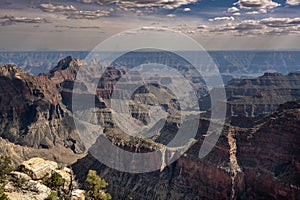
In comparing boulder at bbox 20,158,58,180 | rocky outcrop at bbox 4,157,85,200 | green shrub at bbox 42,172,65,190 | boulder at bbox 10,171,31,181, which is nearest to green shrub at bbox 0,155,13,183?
rocky outcrop at bbox 4,157,85,200

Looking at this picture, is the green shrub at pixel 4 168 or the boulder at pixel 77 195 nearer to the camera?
the boulder at pixel 77 195

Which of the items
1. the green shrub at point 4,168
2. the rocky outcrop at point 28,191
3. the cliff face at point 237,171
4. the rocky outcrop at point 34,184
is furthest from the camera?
the cliff face at point 237,171

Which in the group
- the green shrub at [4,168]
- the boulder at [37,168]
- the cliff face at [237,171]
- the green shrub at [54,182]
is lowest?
the cliff face at [237,171]

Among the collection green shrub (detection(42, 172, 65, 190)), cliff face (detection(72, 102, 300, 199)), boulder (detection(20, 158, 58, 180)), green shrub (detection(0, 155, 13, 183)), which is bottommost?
cliff face (detection(72, 102, 300, 199))

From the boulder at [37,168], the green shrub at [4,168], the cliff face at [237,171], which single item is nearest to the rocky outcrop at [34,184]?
the boulder at [37,168]

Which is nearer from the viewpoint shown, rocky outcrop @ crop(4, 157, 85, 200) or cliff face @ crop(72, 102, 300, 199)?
rocky outcrop @ crop(4, 157, 85, 200)

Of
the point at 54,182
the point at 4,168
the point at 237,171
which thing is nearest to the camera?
the point at 54,182

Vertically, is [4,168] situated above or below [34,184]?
above

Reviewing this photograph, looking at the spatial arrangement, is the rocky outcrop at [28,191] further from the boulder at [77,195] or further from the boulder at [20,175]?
the boulder at [77,195]

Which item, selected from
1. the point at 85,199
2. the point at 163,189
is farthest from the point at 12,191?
the point at 163,189

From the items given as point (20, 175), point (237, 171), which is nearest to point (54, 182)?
point (20, 175)

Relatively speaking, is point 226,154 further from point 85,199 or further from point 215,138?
point 85,199

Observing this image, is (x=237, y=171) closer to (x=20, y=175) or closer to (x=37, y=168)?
(x=37, y=168)

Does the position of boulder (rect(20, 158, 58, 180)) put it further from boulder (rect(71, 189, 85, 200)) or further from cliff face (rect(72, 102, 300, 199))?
cliff face (rect(72, 102, 300, 199))
